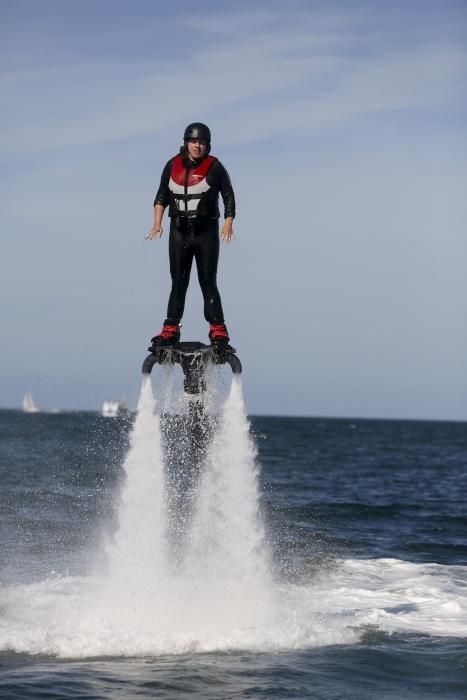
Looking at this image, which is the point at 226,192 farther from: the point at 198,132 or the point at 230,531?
the point at 230,531

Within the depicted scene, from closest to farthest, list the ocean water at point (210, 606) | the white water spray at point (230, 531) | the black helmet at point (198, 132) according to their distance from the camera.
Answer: the ocean water at point (210, 606) < the black helmet at point (198, 132) < the white water spray at point (230, 531)

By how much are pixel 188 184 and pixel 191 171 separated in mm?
192

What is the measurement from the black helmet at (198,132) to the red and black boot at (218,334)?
8.62 ft

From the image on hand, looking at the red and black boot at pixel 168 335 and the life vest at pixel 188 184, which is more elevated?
the life vest at pixel 188 184

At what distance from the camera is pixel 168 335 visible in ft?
47.6

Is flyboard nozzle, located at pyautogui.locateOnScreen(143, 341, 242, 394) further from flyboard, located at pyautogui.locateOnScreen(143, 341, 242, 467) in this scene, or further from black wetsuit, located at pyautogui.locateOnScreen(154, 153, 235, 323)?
black wetsuit, located at pyautogui.locateOnScreen(154, 153, 235, 323)

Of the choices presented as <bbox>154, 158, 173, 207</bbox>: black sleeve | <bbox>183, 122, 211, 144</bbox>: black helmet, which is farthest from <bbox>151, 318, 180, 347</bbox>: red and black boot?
Answer: <bbox>183, 122, 211, 144</bbox>: black helmet

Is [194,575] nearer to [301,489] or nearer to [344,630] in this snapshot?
[344,630]

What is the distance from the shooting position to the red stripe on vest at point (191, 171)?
46.7ft

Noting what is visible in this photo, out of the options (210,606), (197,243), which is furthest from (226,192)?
(210,606)

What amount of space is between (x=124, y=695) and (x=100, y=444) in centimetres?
4814

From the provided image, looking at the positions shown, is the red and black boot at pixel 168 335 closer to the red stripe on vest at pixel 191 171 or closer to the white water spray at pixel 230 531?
the white water spray at pixel 230 531

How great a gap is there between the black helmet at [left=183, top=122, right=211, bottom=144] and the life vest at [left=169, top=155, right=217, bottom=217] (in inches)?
12.1

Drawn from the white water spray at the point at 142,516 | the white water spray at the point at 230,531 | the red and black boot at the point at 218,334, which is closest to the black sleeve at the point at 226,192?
the red and black boot at the point at 218,334
